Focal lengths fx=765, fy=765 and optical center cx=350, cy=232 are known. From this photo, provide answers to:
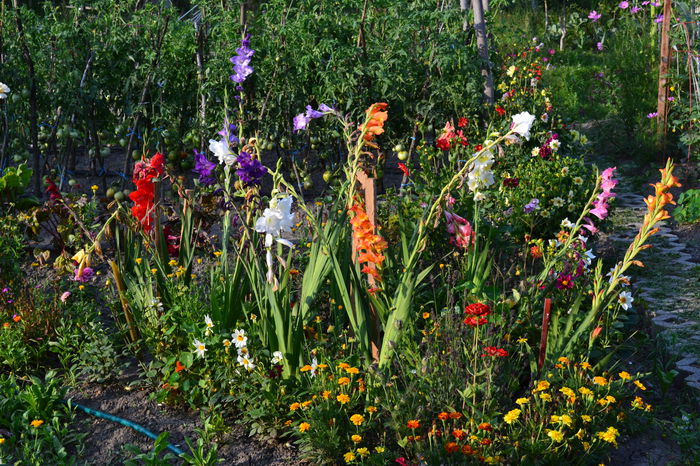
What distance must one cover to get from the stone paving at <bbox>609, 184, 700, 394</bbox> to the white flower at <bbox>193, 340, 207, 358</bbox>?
201 cm

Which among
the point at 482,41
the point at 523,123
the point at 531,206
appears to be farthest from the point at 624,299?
the point at 482,41

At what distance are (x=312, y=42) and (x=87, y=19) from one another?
67.1 inches

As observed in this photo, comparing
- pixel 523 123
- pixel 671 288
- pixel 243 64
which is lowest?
pixel 671 288

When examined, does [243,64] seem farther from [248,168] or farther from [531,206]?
[531,206]

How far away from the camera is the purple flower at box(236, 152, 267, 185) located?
2.95 metres

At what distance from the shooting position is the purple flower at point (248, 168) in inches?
116

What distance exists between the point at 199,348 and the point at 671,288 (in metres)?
2.89

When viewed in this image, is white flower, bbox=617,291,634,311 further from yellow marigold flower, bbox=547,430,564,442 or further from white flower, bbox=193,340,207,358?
white flower, bbox=193,340,207,358

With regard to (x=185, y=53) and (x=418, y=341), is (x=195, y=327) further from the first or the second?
(x=185, y=53)

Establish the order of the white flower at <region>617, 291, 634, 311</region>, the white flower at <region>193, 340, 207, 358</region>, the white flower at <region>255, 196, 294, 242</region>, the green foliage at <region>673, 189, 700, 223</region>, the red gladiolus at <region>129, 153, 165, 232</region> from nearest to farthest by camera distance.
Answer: the white flower at <region>255, 196, 294, 242</region> < the white flower at <region>193, 340, 207, 358</region> < the white flower at <region>617, 291, 634, 311</region> < the red gladiolus at <region>129, 153, 165, 232</region> < the green foliage at <region>673, 189, 700, 223</region>

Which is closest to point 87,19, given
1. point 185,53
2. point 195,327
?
point 185,53

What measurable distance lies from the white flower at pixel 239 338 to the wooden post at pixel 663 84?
5.61 meters

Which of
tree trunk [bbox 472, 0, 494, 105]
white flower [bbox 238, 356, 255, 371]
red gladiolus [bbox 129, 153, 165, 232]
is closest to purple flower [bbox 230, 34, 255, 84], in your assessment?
red gladiolus [bbox 129, 153, 165, 232]

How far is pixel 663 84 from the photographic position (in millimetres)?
7191
